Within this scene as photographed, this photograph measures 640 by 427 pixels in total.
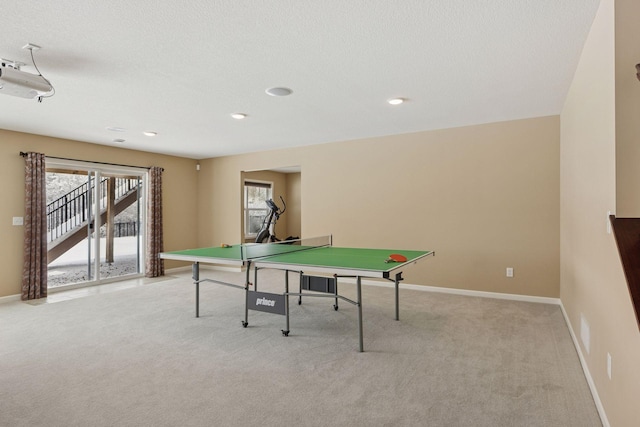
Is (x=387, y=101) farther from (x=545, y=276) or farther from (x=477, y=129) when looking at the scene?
(x=545, y=276)

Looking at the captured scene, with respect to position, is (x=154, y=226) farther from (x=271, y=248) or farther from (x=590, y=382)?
(x=590, y=382)

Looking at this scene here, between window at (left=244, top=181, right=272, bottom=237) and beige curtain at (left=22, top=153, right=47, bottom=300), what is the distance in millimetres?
4406

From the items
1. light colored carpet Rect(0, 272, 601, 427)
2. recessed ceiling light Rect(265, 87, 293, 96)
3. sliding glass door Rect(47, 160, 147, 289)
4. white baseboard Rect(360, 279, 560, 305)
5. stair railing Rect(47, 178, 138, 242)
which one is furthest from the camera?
sliding glass door Rect(47, 160, 147, 289)

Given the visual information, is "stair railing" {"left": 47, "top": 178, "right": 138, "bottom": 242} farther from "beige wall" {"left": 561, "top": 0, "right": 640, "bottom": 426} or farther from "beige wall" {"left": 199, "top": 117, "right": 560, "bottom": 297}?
"beige wall" {"left": 561, "top": 0, "right": 640, "bottom": 426}

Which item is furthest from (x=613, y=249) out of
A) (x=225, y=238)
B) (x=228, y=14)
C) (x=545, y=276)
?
(x=225, y=238)

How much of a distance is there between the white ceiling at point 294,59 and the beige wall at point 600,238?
349 millimetres

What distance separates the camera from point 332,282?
3549mm

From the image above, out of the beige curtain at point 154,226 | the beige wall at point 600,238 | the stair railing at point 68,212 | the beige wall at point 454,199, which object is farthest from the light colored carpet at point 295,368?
the beige curtain at point 154,226

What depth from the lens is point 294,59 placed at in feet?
9.16

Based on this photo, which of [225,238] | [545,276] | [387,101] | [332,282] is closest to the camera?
[332,282]

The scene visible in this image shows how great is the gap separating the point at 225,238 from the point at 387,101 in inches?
188

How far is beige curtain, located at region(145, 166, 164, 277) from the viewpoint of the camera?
6684 mm

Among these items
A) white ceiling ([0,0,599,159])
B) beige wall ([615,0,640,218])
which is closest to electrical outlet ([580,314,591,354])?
beige wall ([615,0,640,218])

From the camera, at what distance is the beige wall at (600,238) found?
5.43 ft
